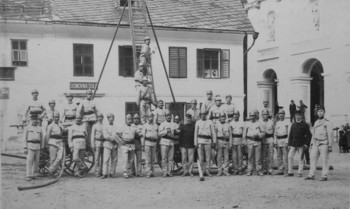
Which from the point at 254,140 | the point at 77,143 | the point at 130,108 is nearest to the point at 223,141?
the point at 254,140

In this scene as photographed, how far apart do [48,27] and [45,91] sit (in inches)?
110

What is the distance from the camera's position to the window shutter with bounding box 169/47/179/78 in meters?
21.6

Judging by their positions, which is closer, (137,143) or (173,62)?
(137,143)

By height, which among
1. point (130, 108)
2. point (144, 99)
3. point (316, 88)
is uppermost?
point (316, 88)

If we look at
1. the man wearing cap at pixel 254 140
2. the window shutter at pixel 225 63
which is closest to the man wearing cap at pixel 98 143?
the man wearing cap at pixel 254 140

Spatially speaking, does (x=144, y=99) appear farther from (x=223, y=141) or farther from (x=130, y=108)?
(x=130, y=108)

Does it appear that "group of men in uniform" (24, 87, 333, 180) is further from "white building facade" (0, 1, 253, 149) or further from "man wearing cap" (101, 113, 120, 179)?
"white building facade" (0, 1, 253, 149)

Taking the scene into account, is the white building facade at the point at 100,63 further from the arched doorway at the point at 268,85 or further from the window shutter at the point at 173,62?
the arched doorway at the point at 268,85

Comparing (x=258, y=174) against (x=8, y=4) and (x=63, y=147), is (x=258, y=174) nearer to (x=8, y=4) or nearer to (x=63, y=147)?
(x=63, y=147)

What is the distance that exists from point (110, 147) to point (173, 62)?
1086 cm

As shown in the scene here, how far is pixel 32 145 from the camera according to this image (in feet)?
35.0

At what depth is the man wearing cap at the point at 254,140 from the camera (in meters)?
11.9

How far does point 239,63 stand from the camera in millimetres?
22766

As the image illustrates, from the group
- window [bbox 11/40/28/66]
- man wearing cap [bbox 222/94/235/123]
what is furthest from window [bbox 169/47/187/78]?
man wearing cap [bbox 222/94/235/123]
